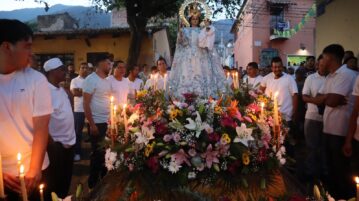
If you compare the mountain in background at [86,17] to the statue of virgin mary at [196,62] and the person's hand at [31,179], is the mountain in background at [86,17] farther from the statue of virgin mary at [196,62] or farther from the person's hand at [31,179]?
the person's hand at [31,179]

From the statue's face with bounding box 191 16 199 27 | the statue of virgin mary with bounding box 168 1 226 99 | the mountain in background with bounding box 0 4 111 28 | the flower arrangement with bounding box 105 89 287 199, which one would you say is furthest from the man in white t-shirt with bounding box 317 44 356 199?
the mountain in background with bounding box 0 4 111 28

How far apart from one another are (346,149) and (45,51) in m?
19.0

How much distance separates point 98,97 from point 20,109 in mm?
3226

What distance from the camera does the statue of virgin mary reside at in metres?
5.69

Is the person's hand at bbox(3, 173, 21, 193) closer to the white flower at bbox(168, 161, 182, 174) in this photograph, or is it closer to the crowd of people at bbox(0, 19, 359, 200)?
the crowd of people at bbox(0, 19, 359, 200)

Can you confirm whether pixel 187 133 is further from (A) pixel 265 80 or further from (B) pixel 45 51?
(B) pixel 45 51

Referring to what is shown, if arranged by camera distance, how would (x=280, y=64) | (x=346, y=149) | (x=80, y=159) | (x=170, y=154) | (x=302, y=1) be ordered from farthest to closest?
(x=302, y=1) → (x=80, y=159) → (x=280, y=64) → (x=346, y=149) → (x=170, y=154)

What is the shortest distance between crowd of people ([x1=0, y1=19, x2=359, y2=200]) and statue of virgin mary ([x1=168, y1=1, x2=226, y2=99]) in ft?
0.99

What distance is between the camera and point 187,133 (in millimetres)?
3934

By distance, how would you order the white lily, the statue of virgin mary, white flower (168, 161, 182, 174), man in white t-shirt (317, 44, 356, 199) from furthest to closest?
the statue of virgin mary → man in white t-shirt (317, 44, 356, 199) → the white lily → white flower (168, 161, 182, 174)

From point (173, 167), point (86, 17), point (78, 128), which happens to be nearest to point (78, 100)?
point (78, 128)

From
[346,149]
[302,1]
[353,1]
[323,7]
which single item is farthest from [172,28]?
[346,149]

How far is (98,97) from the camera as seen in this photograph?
6184 millimetres

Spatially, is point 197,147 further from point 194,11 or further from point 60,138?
point 194,11
